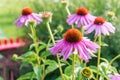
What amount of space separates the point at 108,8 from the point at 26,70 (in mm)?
822

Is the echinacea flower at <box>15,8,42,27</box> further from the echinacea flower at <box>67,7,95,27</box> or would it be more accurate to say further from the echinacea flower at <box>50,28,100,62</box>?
the echinacea flower at <box>50,28,100,62</box>

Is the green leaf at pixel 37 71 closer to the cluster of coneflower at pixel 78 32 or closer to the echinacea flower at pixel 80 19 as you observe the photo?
the cluster of coneflower at pixel 78 32

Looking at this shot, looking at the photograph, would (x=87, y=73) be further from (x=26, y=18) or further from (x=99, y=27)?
A: (x=26, y=18)

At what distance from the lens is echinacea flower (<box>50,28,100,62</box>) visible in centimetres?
159

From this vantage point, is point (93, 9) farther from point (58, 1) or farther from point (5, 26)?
point (5, 26)

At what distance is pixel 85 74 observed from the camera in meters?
1.62

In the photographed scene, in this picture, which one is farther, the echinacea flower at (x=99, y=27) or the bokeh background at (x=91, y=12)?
the bokeh background at (x=91, y=12)

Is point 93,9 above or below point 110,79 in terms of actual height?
below

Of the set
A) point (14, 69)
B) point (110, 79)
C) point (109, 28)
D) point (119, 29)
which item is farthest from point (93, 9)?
point (110, 79)

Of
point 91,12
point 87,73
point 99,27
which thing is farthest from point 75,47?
point 91,12

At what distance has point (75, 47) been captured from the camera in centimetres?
161

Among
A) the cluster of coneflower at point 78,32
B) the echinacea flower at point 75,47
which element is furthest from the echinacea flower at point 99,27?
the echinacea flower at point 75,47

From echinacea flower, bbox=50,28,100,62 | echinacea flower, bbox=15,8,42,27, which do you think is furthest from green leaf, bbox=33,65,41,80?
echinacea flower, bbox=50,28,100,62

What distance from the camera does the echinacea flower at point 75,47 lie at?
1588 mm
